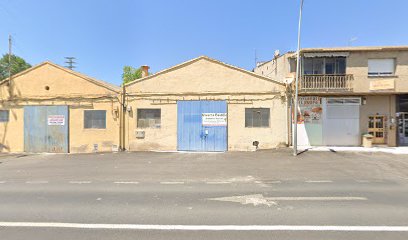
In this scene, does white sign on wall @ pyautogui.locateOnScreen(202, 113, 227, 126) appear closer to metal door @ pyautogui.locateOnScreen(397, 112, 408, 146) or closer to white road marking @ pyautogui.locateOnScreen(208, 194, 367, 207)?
white road marking @ pyautogui.locateOnScreen(208, 194, 367, 207)

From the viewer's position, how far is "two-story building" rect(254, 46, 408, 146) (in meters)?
16.3

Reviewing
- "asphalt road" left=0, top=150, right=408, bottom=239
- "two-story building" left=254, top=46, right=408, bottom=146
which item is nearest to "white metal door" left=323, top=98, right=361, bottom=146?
"two-story building" left=254, top=46, right=408, bottom=146

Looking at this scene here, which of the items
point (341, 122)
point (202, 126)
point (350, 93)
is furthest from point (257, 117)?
point (350, 93)

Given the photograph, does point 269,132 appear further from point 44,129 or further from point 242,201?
point 44,129

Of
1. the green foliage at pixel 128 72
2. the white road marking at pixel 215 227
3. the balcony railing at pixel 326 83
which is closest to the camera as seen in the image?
the white road marking at pixel 215 227

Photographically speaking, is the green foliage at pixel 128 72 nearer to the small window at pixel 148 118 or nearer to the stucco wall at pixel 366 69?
the small window at pixel 148 118

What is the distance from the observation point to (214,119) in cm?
1576

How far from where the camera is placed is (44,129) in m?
16.6

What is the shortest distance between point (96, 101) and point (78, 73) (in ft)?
7.62

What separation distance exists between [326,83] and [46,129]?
62.8 feet

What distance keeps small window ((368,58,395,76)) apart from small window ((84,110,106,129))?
1827 cm

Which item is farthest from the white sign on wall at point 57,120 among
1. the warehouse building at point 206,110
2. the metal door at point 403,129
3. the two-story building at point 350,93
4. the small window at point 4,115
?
the metal door at point 403,129

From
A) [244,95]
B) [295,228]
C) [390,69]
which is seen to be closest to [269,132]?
[244,95]

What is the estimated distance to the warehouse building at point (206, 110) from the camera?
15625 millimetres
